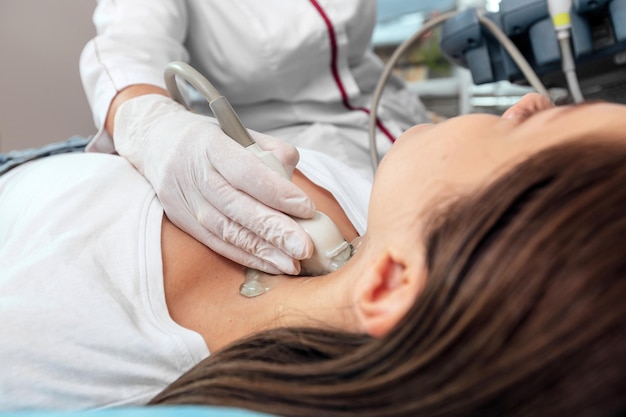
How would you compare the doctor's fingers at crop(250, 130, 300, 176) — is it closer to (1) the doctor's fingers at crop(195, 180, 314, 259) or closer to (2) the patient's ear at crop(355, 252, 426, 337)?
(1) the doctor's fingers at crop(195, 180, 314, 259)

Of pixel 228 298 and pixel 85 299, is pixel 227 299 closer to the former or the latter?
pixel 228 298

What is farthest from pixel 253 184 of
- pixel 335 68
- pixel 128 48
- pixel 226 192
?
pixel 335 68

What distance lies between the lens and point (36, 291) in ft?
2.17

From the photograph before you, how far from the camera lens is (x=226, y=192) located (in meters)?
0.76

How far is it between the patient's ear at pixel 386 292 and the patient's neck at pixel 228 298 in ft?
0.12

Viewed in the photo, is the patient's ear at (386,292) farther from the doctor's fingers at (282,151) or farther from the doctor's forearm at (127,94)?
the doctor's forearm at (127,94)

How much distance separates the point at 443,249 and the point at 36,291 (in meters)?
0.51

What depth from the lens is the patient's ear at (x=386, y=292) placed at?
53 centimetres

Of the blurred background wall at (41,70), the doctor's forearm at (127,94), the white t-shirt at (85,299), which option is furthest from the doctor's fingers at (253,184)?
the blurred background wall at (41,70)

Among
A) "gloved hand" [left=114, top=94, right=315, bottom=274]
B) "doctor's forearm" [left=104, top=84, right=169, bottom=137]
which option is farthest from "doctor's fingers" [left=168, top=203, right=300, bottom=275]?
"doctor's forearm" [left=104, top=84, right=169, bottom=137]

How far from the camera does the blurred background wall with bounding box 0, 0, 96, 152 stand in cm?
157

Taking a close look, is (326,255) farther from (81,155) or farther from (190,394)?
(81,155)

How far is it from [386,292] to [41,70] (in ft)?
4.96

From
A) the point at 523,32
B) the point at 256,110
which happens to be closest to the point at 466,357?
the point at 523,32
